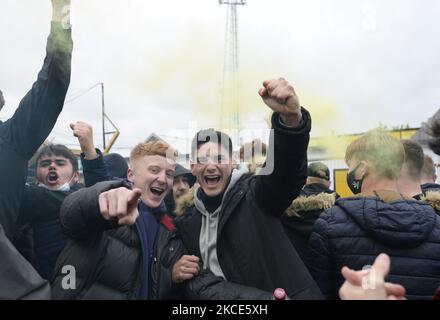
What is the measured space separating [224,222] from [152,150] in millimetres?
789

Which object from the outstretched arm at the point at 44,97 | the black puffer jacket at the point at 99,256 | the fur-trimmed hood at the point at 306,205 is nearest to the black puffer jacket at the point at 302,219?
the fur-trimmed hood at the point at 306,205

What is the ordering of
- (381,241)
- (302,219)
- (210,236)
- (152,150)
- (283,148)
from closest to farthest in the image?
(283,148)
(381,241)
(210,236)
(302,219)
(152,150)

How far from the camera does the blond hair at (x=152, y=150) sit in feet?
Result: 8.27

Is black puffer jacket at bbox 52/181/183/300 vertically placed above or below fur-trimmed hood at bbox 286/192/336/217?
below

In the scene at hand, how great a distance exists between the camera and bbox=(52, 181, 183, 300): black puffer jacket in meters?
1.70

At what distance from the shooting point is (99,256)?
71.8 inches

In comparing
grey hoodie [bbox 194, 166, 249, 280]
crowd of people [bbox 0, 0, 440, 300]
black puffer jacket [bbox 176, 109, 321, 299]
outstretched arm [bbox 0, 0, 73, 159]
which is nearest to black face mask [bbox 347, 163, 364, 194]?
crowd of people [bbox 0, 0, 440, 300]

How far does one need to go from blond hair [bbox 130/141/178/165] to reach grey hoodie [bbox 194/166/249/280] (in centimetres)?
52

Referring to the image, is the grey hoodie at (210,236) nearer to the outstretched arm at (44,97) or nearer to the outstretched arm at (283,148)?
the outstretched arm at (283,148)

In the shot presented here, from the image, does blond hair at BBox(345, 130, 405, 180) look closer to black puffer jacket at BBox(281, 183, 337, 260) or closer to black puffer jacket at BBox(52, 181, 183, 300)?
black puffer jacket at BBox(281, 183, 337, 260)

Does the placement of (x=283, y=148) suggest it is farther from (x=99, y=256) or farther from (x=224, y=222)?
(x=99, y=256)

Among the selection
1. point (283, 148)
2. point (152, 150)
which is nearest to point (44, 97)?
point (152, 150)

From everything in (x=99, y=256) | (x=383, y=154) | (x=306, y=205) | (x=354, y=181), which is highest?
(x=383, y=154)

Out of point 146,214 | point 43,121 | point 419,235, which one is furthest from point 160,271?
point 419,235
